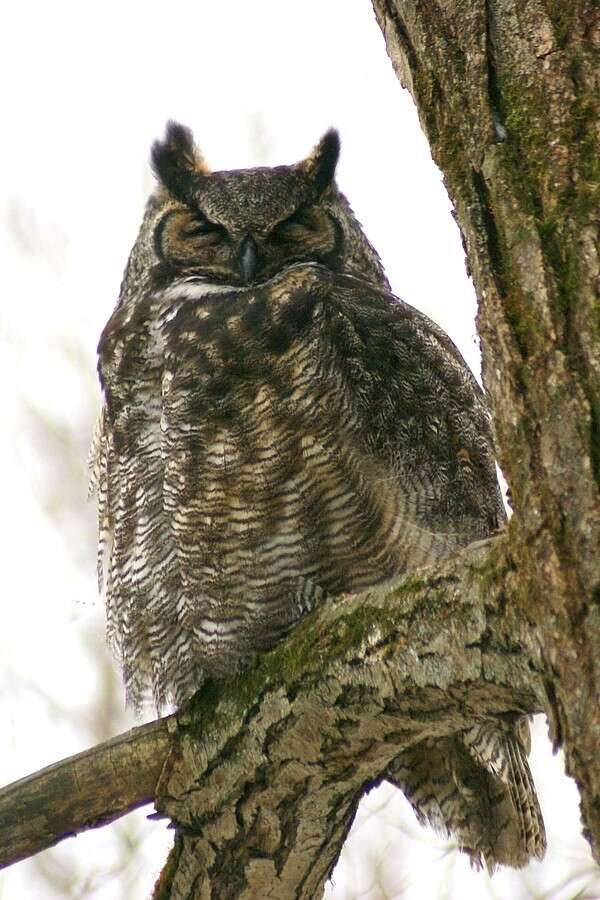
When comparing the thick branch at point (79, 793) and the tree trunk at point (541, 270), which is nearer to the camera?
the tree trunk at point (541, 270)

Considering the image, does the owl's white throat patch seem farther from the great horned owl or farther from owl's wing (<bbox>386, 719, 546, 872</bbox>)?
owl's wing (<bbox>386, 719, 546, 872</bbox>)

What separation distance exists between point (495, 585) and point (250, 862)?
39.4 inches

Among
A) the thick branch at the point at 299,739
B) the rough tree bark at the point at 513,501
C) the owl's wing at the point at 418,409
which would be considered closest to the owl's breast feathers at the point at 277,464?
the owl's wing at the point at 418,409

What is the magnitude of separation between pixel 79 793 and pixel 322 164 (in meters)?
2.13

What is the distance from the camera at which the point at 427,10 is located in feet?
5.61

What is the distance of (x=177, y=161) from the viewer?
3705 mm

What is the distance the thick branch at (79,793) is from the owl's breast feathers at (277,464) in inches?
12.9

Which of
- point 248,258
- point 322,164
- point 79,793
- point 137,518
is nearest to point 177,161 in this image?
point 322,164

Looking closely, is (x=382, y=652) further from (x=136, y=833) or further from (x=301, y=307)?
(x=136, y=833)

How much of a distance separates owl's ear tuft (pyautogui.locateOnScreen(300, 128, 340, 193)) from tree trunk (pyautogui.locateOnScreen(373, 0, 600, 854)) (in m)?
1.87

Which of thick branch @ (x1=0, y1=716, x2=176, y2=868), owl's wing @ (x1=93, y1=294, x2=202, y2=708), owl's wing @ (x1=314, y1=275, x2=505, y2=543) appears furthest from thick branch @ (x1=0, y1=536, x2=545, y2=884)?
owl's wing @ (x1=314, y1=275, x2=505, y2=543)

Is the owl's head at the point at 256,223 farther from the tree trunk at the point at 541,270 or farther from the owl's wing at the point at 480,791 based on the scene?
the tree trunk at the point at 541,270

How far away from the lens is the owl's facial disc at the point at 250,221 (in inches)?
131

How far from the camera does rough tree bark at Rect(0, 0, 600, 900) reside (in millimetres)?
1373
